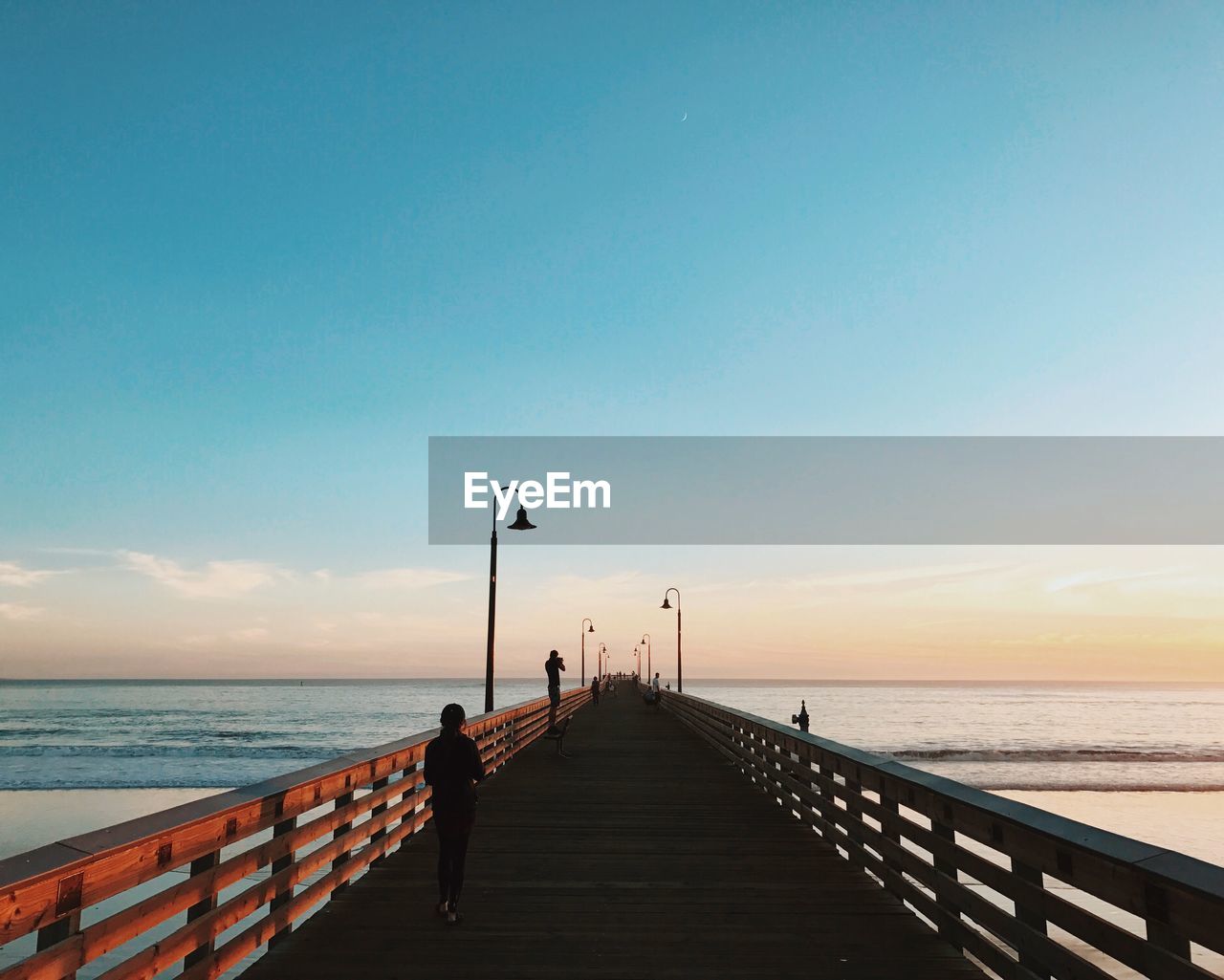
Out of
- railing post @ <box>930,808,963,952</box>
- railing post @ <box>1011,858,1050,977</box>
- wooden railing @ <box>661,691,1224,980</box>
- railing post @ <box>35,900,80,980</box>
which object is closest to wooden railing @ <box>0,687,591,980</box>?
railing post @ <box>35,900,80,980</box>

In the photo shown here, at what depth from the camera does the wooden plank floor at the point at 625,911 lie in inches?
218

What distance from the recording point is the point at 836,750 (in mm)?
8445

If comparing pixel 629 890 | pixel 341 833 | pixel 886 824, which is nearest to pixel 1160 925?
pixel 886 824

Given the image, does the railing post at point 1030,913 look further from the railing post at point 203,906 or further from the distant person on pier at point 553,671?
the distant person on pier at point 553,671

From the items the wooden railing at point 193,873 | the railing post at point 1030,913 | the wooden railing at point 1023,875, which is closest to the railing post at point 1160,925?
the wooden railing at point 1023,875

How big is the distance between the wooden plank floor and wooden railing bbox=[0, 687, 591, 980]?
37 centimetres

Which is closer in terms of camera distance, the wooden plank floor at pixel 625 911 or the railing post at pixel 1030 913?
the railing post at pixel 1030 913

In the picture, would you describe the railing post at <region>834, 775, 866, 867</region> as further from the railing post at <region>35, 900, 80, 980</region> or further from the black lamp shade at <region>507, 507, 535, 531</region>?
the black lamp shade at <region>507, 507, 535, 531</region>

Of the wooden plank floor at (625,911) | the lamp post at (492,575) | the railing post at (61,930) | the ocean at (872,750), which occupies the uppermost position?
the lamp post at (492,575)

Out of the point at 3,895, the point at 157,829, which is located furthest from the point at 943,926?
the point at 3,895

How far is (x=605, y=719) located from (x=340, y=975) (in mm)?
27751

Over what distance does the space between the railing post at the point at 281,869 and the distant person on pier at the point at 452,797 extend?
1.04 meters

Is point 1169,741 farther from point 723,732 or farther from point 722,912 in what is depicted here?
point 722,912

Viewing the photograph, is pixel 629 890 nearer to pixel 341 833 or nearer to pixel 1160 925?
pixel 341 833
